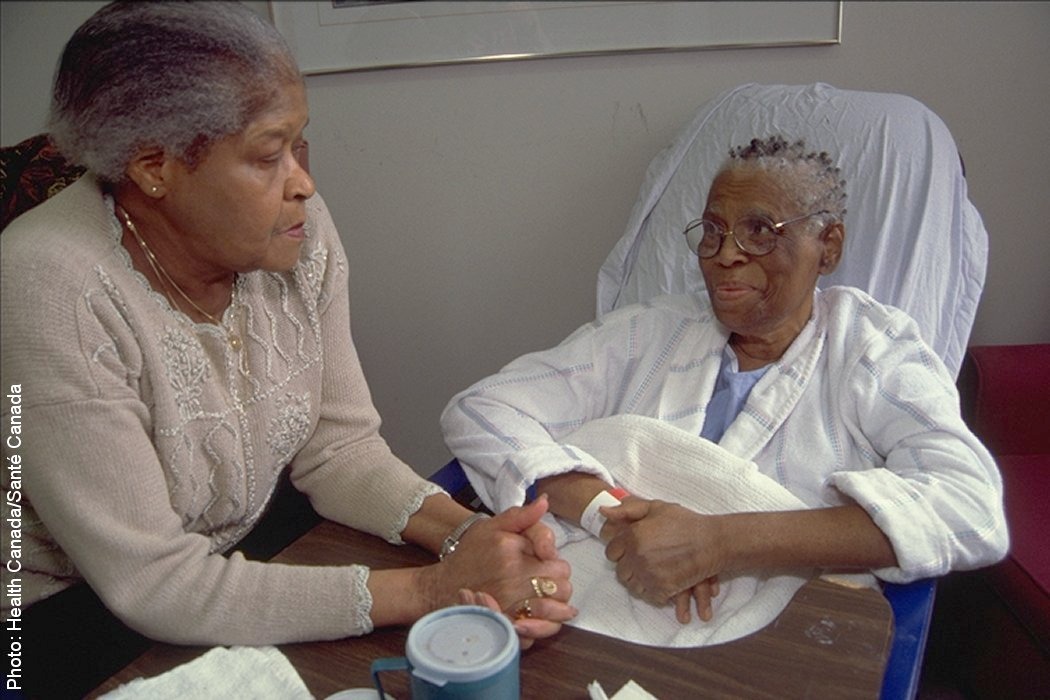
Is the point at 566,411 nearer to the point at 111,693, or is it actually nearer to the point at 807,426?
the point at 807,426

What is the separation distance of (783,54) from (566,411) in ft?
3.70

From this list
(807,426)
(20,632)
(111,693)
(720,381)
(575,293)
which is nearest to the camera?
(111,693)

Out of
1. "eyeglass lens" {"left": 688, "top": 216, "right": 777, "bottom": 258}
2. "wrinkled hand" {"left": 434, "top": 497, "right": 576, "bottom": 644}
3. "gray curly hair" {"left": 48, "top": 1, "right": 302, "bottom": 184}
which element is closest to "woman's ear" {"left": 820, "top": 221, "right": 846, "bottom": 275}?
"eyeglass lens" {"left": 688, "top": 216, "right": 777, "bottom": 258}

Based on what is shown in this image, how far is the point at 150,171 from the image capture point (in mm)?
1047

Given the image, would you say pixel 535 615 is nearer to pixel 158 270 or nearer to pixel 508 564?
pixel 508 564

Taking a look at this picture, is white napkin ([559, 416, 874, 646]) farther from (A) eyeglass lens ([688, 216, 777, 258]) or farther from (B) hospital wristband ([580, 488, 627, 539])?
(A) eyeglass lens ([688, 216, 777, 258])

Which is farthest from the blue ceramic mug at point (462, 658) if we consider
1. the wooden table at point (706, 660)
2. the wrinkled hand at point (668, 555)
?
the wrinkled hand at point (668, 555)

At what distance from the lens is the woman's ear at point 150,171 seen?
103 cm

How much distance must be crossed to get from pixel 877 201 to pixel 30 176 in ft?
5.09

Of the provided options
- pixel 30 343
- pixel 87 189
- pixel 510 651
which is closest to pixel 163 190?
pixel 87 189

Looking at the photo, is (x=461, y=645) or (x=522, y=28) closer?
(x=461, y=645)

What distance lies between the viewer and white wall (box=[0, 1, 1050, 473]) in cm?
205

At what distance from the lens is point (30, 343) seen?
945mm

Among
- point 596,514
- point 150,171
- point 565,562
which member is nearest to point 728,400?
point 596,514
